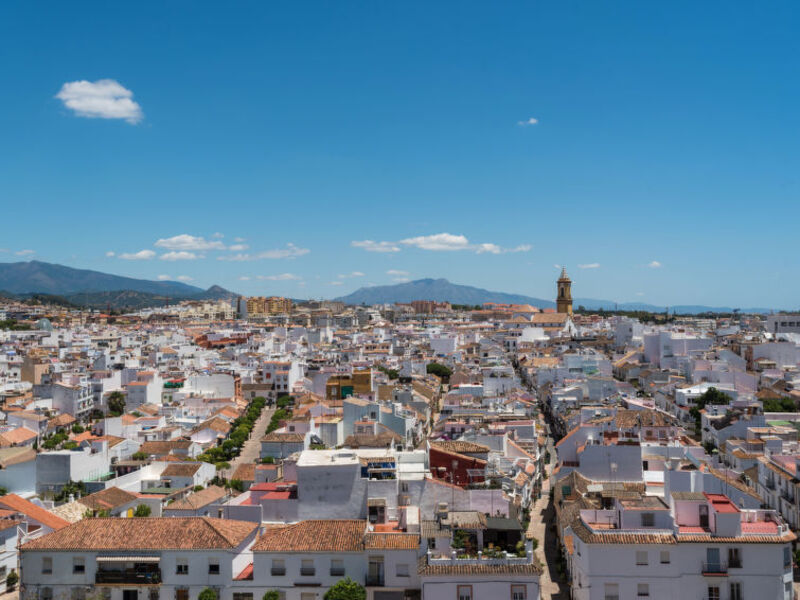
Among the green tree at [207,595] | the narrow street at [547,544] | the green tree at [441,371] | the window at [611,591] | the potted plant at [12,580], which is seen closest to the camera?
the window at [611,591]

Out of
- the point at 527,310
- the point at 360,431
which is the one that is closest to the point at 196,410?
the point at 360,431

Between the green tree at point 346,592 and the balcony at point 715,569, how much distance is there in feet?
21.2

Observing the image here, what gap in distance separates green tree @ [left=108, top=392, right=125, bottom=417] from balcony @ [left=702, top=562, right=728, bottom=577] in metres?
35.7

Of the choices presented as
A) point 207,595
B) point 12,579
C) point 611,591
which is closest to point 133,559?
point 207,595

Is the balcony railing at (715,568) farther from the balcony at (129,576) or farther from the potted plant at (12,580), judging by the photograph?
the potted plant at (12,580)

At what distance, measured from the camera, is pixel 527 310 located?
402ft

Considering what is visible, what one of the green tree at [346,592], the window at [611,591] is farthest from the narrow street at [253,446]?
the window at [611,591]

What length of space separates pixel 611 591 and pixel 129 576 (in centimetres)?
956

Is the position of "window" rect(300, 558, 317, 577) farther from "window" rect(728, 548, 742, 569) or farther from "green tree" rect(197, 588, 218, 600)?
"window" rect(728, 548, 742, 569)

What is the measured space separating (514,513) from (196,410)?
25472 millimetres

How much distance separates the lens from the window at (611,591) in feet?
45.5

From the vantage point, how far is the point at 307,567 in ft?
47.2

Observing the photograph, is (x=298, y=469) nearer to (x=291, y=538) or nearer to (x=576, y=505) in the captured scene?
(x=291, y=538)

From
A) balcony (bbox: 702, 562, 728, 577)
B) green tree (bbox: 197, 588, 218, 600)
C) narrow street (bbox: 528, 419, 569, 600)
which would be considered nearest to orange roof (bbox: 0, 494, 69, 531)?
green tree (bbox: 197, 588, 218, 600)
